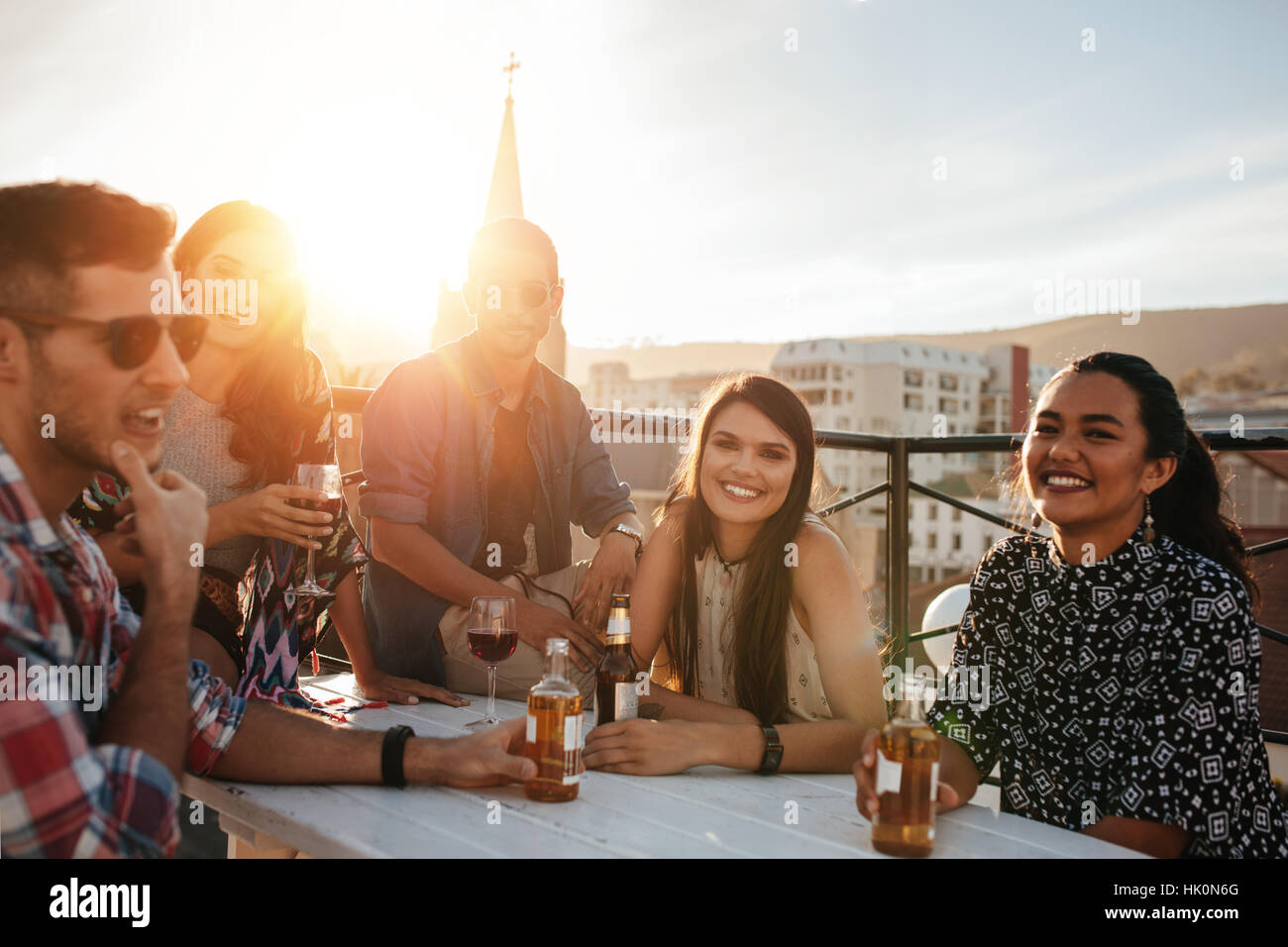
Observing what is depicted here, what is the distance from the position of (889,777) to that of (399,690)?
1.34m

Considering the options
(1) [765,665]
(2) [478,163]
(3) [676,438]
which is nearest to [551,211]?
(2) [478,163]

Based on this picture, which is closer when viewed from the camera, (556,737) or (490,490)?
(556,737)

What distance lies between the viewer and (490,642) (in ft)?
6.25

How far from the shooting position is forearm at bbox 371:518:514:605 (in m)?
2.50

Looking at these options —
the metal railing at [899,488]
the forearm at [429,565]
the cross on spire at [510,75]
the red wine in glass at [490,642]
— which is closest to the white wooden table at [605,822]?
the red wine in glass at [490,642]

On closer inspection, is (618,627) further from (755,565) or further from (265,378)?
(265,378)

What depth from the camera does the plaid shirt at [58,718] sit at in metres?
0.96

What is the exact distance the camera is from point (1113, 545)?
1821mm

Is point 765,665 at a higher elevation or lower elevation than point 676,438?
lower

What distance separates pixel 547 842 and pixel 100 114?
3.56 m

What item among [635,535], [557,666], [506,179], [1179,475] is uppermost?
[506,179]

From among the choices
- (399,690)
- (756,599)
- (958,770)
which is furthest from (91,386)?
(958,770)

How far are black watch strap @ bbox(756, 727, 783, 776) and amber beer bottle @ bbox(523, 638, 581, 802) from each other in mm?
410
